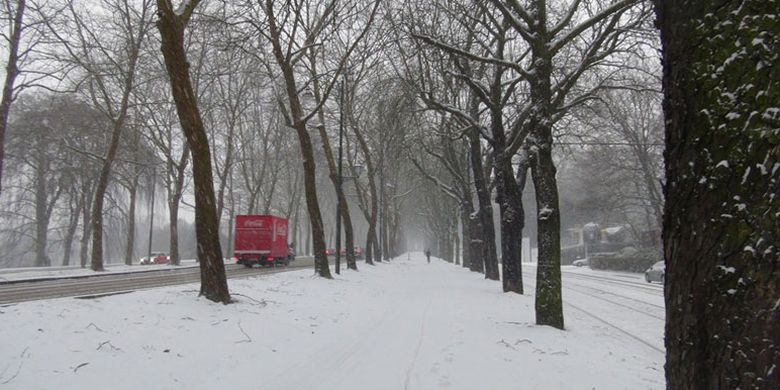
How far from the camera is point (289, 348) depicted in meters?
7.45

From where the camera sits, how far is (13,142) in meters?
27.9

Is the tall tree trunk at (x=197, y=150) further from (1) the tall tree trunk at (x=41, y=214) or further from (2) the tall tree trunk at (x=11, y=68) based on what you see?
(1) the tall tree trunk at (x=41, y=214)

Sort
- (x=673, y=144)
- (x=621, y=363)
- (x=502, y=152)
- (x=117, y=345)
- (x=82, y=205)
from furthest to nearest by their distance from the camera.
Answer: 1. (x=82, y=205)
2. (x=502, y=152)
3. (x=621, y=363)
4. (x=117, y=345)
5. (x=673, y=144)

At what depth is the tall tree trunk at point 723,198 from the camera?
239cm

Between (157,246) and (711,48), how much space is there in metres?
103

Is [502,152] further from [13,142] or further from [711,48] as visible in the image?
[13,142]

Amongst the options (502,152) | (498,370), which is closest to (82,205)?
(502,152)

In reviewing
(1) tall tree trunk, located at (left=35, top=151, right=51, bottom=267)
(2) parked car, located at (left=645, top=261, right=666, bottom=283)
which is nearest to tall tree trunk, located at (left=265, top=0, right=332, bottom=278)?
(2) parked car, located at (left=645, top=261, right=666, bottom=283)

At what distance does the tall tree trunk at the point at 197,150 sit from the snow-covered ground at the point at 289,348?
1.57ft

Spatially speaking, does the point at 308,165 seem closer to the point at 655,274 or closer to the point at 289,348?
the point at 289,348

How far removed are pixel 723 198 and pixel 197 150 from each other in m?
8.54

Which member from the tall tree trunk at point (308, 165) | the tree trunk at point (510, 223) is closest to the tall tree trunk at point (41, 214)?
the tall tree trunk at point (308, 165)

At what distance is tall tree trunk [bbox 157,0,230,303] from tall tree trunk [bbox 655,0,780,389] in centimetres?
801

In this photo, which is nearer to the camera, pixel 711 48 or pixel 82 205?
pixel 711 48
